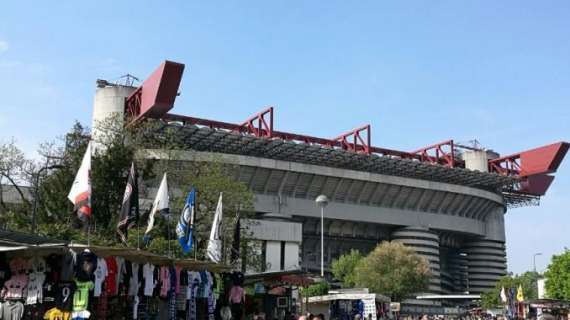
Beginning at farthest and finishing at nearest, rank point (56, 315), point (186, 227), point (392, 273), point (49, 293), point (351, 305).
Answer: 1. point (392, 273)
2. point (351, 305)
3. point (186, 227)
4. point (49, 293)
5. point (56, 315)

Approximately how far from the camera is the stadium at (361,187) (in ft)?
243

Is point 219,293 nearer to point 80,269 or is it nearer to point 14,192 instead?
point 80,269

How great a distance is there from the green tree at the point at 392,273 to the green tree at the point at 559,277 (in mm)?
12912

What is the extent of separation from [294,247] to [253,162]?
11164mm

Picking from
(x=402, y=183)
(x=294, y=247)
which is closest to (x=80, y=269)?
(x=294, y=247)

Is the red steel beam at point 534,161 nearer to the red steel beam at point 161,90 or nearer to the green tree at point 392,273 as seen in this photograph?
the green tree at point 392,273

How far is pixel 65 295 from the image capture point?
15734 millimetres

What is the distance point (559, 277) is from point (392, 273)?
16543mm

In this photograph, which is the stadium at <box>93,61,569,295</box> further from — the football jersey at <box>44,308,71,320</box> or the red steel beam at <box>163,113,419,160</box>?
the football jersey at <box>44,308,71,320</box>

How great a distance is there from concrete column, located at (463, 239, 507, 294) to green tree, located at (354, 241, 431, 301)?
119 ft

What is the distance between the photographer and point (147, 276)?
1862 centimetres

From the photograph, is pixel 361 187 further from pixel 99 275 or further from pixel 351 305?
pixel 99 275

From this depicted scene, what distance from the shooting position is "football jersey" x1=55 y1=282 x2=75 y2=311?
15.7 metres

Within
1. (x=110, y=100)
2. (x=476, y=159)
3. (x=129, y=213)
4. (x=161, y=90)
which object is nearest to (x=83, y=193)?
(x=129, y=213)
